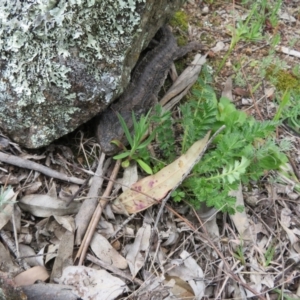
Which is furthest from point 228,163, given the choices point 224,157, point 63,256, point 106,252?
point 63,256

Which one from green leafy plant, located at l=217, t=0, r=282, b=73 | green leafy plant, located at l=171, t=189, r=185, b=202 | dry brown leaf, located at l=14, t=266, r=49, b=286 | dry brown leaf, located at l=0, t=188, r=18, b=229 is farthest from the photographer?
green leafy plant, located at l=217, t=0, r=282, b=73

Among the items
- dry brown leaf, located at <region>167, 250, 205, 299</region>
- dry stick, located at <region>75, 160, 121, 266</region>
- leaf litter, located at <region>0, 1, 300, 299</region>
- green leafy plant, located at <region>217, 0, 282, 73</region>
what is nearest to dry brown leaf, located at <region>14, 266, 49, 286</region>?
leaf litter, located at <region>0, 1, 300, 299</region>

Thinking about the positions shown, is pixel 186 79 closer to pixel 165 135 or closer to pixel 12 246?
pixel 165 135

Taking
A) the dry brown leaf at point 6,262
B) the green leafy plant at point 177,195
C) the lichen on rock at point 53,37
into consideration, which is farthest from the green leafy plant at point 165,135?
the dry brown leaf at point 6,262

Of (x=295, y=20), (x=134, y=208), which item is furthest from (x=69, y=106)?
(x=295, y=20)

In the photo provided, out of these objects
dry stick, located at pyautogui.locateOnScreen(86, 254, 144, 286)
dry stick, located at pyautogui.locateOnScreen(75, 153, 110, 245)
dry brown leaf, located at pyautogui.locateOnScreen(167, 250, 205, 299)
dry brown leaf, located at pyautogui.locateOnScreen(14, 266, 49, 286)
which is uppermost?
dry stick, located at pyautogui.locateOnScreen(75, 153, 110, 245)

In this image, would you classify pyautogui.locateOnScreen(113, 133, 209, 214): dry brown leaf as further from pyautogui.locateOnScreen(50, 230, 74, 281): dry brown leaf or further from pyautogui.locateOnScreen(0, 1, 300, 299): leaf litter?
pyautogui.locateOnScreen(50, 230, 74, 281): dry brown leaf
